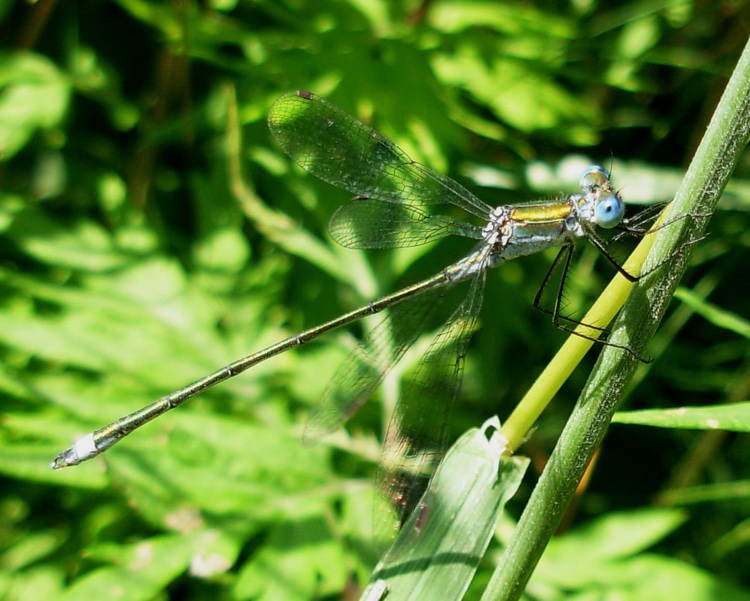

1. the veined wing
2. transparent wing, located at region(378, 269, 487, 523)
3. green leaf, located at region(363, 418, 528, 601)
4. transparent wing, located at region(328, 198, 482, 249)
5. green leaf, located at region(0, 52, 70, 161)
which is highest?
green leaf, located at region(0, 52, 70, 161)

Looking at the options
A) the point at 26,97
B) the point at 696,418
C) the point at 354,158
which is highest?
the point at 26,97

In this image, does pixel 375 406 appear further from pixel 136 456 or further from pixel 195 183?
pixel 195 183

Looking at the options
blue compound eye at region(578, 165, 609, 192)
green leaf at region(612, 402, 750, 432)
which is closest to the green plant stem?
green leaf at region(612, 402, 750, 432)

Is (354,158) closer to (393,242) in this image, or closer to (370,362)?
(393,242)

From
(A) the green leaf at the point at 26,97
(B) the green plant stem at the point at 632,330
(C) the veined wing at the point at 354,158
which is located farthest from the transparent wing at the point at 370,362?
Result: (A) the green leaf at the point at 26,97

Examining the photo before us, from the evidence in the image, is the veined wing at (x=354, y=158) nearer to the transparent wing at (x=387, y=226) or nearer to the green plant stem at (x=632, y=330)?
the transparent wing at (x=387, y=226)

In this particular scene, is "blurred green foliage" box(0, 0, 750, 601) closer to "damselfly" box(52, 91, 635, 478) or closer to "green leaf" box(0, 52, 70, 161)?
"green leaf" box(0, 52, 70, 161)

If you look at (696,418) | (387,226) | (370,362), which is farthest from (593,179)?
(696,418)
